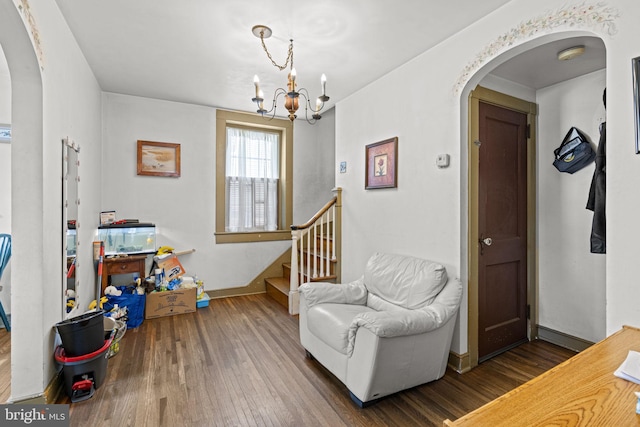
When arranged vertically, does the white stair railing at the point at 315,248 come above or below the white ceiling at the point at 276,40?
below

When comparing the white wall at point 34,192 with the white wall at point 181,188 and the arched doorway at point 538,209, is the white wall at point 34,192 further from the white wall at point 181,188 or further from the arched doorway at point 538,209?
the arched doorway at point 538,209

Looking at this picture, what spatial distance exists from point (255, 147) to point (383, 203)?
7.80 ft

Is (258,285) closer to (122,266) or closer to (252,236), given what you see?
(252,236)

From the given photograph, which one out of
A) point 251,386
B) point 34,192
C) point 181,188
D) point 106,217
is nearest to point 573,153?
point 251,386

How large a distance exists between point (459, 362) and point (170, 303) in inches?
120

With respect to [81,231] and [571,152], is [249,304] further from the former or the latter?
[571,152]

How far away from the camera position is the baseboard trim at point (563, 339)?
2744mm

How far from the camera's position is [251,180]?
4.65 metres

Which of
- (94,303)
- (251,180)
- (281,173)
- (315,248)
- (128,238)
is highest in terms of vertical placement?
(281,173)

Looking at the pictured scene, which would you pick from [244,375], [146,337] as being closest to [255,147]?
[146,337]

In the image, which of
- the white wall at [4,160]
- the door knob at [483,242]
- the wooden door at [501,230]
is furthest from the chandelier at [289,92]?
the white wall at [4,160]

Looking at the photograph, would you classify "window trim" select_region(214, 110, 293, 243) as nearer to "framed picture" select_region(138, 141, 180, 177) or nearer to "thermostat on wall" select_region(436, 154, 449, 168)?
"framed picture" select_region(138, 141, 180, 177)

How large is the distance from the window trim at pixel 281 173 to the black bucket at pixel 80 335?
2252 millimetres

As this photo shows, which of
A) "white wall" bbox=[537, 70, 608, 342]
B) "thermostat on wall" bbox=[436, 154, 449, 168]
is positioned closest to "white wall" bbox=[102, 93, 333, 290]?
"thermostat on wall" bbox=[436, 154, 449, 168]
